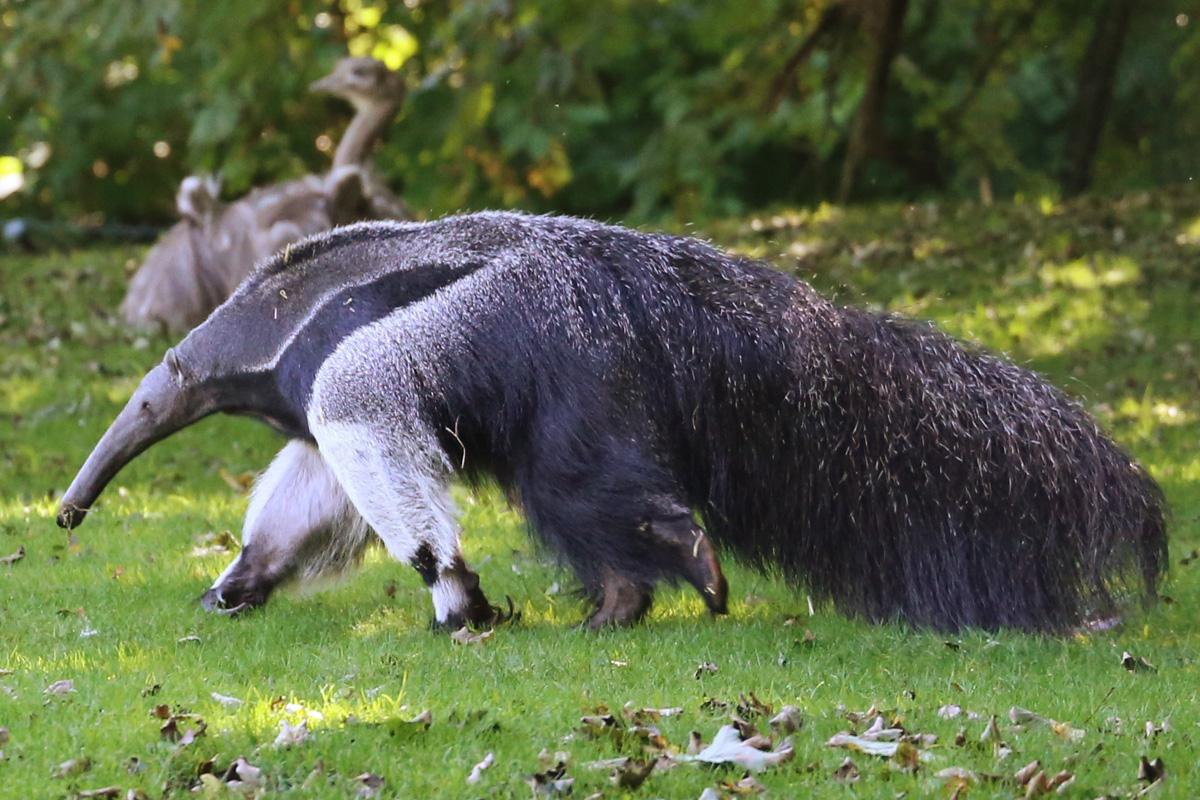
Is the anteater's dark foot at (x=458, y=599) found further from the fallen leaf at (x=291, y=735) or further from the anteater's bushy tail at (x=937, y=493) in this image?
the fallen leaf at (x=291, y=735)

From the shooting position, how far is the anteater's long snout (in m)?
7.04

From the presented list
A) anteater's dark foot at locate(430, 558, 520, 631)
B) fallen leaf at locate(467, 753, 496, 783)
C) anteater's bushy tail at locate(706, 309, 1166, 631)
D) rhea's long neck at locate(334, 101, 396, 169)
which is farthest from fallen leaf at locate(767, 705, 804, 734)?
rhea's long neck at locate(334, 101, 396, 169)

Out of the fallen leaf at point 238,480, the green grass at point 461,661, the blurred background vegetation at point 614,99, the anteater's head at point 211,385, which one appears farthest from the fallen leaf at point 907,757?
the blurred background vegetation at point 614,99

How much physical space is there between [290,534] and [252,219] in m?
6.96

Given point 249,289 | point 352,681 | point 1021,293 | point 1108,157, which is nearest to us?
point 352,681

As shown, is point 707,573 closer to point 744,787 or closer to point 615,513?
point 615,513

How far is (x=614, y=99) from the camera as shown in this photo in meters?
18.9

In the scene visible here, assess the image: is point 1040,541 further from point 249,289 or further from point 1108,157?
point 1108,157

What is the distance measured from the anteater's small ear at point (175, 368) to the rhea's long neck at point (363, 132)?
676 centimetres

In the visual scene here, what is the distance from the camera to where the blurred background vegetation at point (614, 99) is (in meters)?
12.2

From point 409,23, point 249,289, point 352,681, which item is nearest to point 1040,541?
point 352,681

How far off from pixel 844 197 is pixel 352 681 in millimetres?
11529

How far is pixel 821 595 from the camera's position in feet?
21.7

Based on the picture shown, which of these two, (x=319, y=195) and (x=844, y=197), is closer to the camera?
(x=319, y=195)
